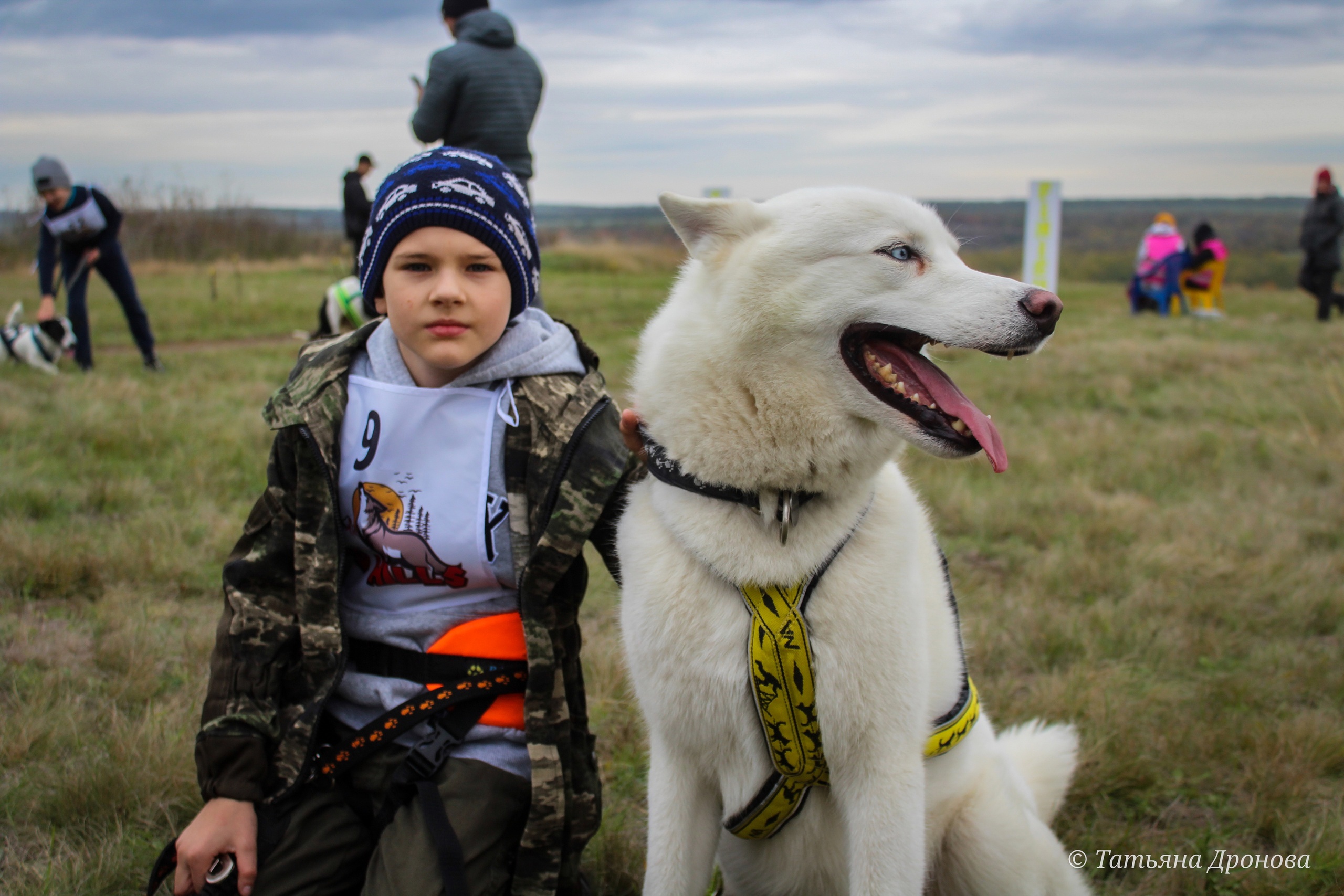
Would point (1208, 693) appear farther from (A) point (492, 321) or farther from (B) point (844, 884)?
(A) point (492, 321)

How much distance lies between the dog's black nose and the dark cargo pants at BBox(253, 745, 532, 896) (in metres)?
1.25

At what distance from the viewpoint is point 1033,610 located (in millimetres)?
3158

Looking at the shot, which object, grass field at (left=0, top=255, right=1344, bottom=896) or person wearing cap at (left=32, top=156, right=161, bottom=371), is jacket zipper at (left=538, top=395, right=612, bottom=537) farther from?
person wearing cap at (left=32, top=156, right=161, bottom=371)

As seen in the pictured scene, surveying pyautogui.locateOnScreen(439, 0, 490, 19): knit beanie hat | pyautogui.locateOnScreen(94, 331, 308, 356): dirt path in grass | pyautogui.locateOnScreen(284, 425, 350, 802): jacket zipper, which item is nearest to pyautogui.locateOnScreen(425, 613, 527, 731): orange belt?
pyautogui.locateOnScreen(284, 425, 350, 802): jacket zipper

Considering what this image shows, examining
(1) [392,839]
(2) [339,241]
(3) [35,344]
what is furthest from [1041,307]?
(2) [339,241]

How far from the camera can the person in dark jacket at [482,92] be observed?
14.0 feet

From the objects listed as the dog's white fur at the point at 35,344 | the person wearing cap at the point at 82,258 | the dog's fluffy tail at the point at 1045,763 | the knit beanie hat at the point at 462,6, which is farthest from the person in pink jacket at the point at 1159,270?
the dog's white fur at the point at 35,344

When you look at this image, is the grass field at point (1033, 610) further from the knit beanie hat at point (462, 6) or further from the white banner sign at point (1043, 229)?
the white banner sign at point (1043, 229)

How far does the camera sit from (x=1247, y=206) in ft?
164

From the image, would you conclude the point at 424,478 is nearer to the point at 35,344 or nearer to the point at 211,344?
the point at 35,344

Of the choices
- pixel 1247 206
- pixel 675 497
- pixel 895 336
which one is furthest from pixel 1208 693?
pixel 1247 206

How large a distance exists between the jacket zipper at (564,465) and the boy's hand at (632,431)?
65mm

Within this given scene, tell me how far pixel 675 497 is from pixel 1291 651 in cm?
247

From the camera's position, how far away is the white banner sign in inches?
452
